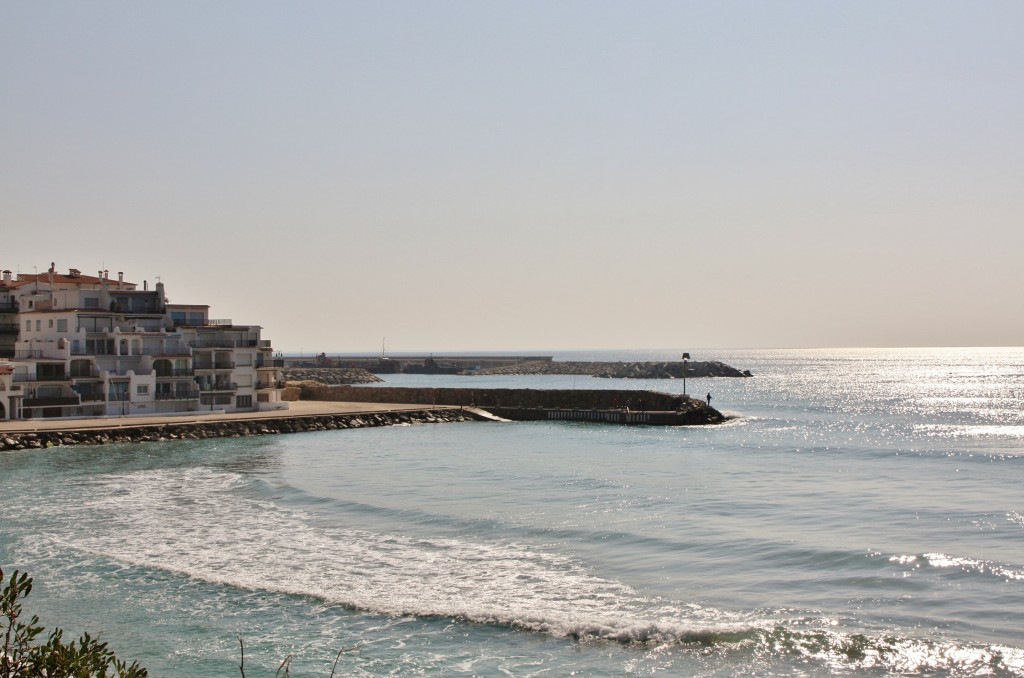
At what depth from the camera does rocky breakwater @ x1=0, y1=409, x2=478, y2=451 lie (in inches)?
2213

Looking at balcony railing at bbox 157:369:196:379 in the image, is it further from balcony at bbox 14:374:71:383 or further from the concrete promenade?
balcony at bbox 14:374:71:383

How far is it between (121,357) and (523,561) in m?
51.1

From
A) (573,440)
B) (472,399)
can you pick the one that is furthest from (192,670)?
(472,399)

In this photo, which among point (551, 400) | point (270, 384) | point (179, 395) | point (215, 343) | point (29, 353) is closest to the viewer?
point (29, 353)

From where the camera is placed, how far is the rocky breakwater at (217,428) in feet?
184

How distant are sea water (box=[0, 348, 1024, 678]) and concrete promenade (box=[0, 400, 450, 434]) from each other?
26.2 feet

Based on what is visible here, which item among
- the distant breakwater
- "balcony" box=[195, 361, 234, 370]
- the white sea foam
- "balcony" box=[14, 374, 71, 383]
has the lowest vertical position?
the white sea foam

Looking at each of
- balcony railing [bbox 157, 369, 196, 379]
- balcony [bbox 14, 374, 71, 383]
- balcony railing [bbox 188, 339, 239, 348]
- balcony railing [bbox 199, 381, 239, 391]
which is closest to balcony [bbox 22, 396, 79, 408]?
balcony [bbox 14, 374, 71, 383]

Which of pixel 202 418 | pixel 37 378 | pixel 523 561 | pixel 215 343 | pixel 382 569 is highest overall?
pixel 215 343

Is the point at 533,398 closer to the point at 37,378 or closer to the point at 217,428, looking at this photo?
the point at 217,428

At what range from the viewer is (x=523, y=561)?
88.0 feet

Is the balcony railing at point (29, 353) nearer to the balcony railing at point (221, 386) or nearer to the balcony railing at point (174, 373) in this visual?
the balcony railing at point (174, 373)

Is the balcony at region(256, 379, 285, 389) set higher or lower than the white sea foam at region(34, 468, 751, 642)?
higher

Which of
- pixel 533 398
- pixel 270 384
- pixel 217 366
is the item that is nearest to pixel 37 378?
pixel 217 366
